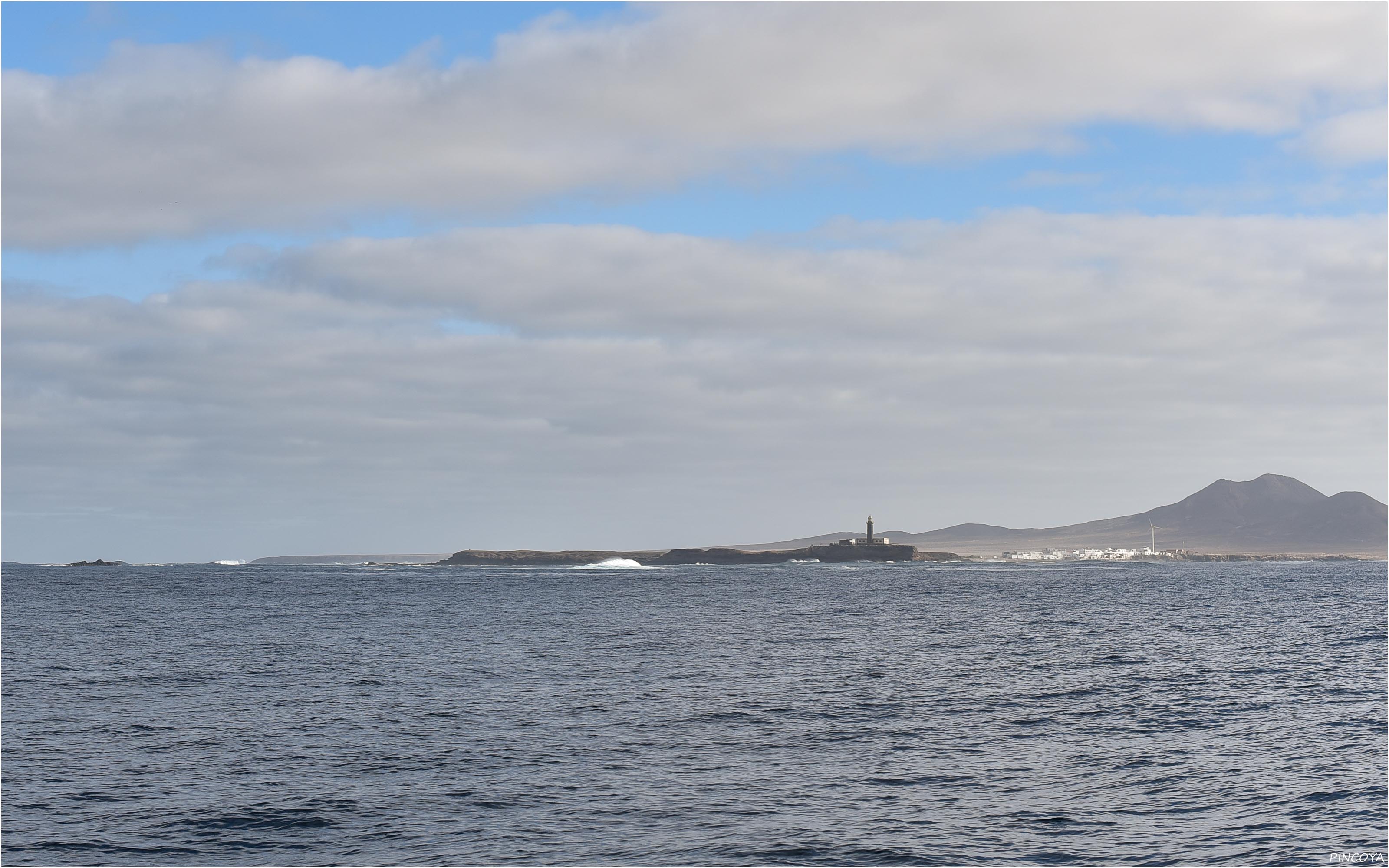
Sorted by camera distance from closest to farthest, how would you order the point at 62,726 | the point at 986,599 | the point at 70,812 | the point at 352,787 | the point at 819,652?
the point at 70,812 < the point at 352,787 < the point at 62,726 < the point at 819,652 < the point at 986,599

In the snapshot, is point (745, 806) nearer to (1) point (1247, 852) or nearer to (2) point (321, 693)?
(1) point (1247, 852)

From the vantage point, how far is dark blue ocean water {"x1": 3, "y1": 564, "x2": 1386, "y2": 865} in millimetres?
27516

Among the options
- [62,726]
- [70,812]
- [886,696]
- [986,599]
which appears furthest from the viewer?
[986,599]

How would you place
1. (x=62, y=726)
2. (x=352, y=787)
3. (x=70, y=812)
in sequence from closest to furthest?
(x=70, y=812) < (x=352, y=787) < (x=62, y=726)

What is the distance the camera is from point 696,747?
125ft

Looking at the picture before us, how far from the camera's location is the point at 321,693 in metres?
50.9

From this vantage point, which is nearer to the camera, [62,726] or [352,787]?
[352,787]

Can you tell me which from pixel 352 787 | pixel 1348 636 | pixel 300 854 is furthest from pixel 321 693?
pixel 1348 636

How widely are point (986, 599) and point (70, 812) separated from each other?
11230 cm

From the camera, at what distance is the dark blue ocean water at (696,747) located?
90.3 ft

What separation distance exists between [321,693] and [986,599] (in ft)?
311

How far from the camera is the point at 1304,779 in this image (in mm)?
33000

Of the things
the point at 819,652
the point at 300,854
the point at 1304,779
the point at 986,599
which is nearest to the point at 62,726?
the point at 300,854

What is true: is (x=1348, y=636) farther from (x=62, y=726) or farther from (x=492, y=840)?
(x=62, y=726)
